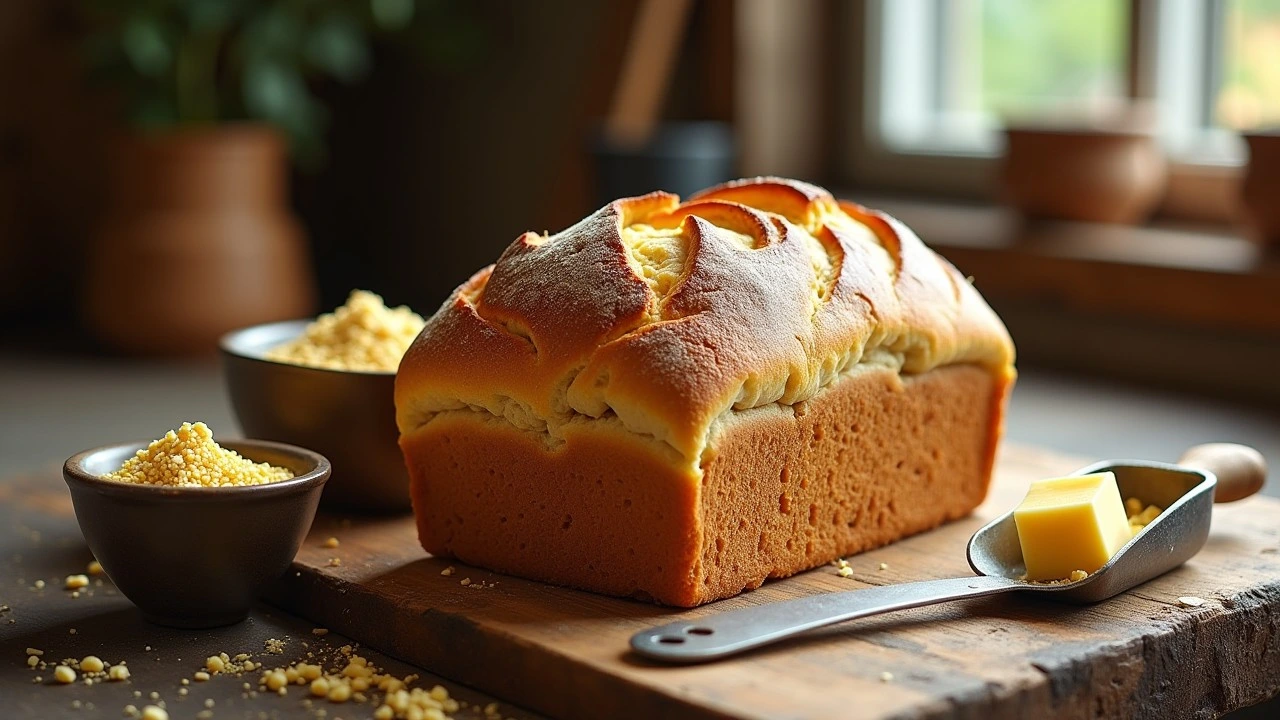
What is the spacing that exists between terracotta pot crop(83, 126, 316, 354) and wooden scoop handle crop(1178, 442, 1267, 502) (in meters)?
2.22

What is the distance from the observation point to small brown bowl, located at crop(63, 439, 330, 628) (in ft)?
3.64

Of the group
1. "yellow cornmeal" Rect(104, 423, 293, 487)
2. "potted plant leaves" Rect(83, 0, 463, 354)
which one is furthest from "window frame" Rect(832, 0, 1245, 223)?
Answer: "yellow cornmeal" Rect(104, 423, 293, 487)

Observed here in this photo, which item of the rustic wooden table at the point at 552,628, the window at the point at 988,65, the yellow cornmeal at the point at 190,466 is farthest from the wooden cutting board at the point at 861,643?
the window at the point at 988,65

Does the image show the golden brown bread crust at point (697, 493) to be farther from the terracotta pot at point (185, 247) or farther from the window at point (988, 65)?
the terracotta pot at point (185, 247)

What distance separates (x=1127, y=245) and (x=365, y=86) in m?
2.19

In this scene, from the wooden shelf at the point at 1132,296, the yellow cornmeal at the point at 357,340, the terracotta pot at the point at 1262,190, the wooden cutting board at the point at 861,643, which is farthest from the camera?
the wooden shelf at the point at 1132,296

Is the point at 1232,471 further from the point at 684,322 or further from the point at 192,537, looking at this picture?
the point at 192,537

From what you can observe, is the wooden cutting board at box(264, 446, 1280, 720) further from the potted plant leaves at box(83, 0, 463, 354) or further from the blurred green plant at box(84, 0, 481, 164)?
the blurred green plant at box(84, 0, 481, 164)

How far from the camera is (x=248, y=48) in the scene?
3.18 m

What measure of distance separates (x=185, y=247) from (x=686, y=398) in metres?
2.25

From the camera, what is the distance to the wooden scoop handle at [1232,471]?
1.39 metres

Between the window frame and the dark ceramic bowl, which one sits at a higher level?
the window frame

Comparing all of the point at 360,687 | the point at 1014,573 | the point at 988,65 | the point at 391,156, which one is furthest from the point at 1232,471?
the point at 391,156

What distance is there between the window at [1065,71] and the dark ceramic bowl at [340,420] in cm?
150
